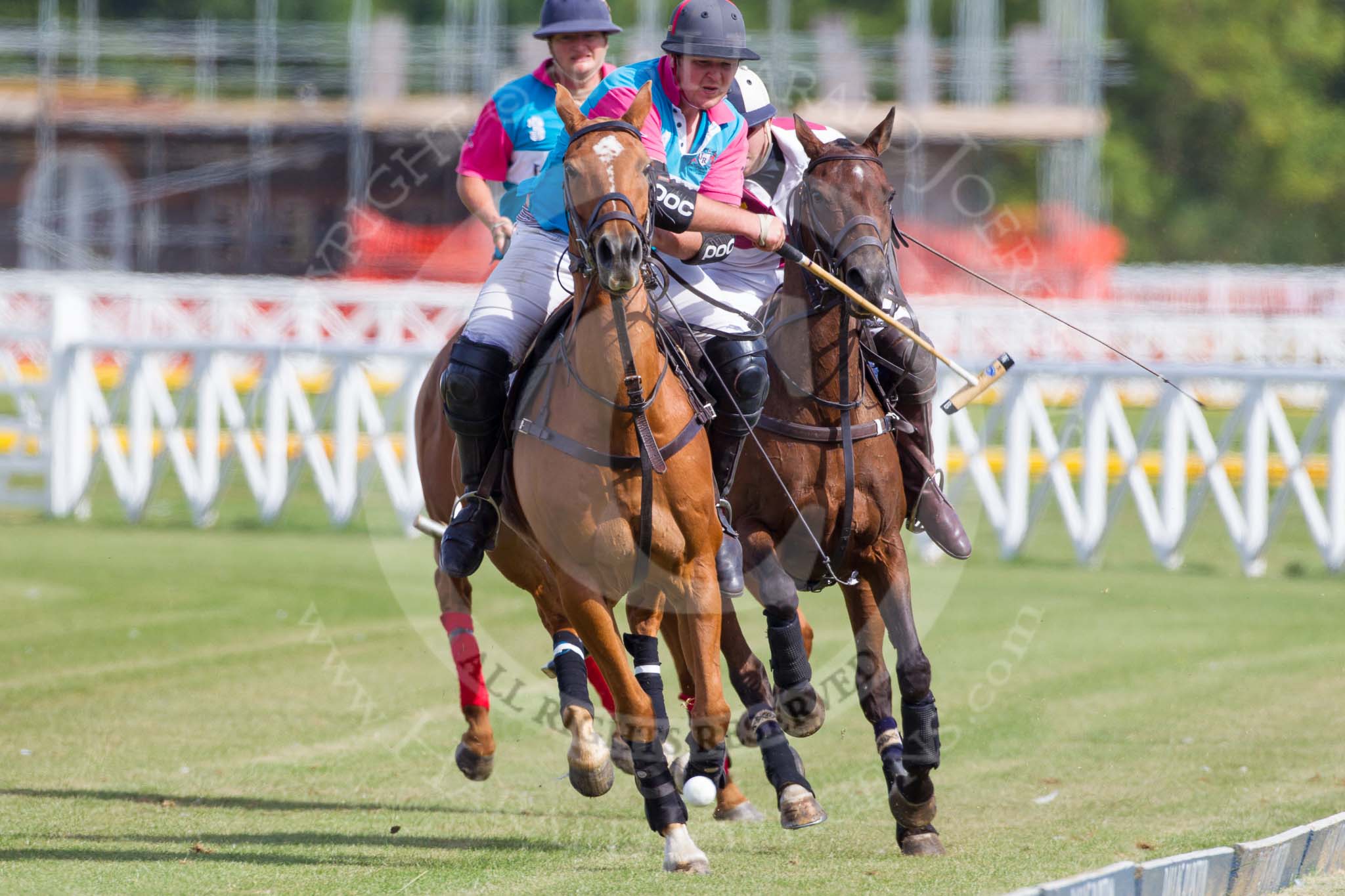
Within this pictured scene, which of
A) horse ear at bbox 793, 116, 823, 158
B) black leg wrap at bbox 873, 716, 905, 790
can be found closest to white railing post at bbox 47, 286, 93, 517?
horse ear at bbox 793, 116, 823, 158

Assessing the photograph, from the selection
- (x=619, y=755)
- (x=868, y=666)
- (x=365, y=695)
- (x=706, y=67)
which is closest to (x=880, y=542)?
(x=868, y=666)

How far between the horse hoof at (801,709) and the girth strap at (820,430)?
0.92 meters

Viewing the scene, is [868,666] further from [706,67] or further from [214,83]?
[214,83]

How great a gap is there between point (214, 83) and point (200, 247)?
3743mm

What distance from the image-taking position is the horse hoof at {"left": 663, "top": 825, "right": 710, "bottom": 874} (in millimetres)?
6000

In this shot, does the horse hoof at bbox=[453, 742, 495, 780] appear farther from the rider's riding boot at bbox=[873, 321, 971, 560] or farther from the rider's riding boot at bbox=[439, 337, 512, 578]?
the rider's riding boot at bbox=[873, 321, 971, 560]

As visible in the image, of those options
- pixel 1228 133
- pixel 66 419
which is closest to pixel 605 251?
pixel 66 419

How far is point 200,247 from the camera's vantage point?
37219 millimetres

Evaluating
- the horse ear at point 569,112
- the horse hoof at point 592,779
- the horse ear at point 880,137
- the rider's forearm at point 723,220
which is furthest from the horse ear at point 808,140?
the horse hoof at point 592,779

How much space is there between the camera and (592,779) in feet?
20.0

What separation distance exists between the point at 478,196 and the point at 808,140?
1.72 m

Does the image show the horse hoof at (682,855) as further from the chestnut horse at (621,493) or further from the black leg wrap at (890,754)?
the black leg wrap at (890,754)

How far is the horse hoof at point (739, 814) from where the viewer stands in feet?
23.5

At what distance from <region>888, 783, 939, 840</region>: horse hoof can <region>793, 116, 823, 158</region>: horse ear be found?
7.62 ft
